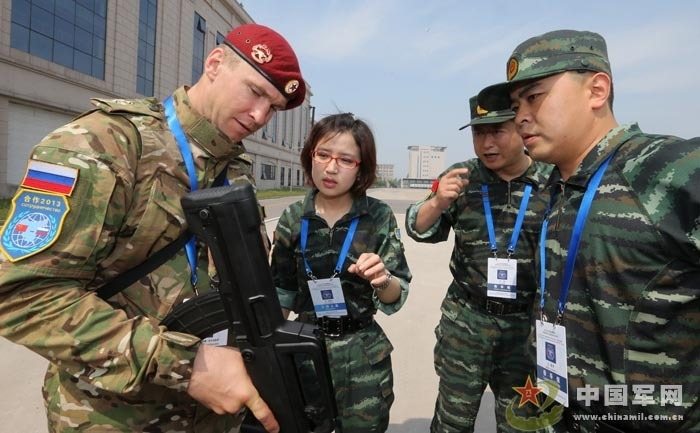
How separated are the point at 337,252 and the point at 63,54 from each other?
20330 mm

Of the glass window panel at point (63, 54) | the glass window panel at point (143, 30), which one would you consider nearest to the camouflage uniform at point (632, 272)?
the glass window panel at point (63, 54)

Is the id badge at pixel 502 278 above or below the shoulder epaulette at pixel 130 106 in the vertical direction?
below

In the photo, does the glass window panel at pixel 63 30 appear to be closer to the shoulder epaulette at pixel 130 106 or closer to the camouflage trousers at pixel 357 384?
the shoulder epaulette at pixel 130 106

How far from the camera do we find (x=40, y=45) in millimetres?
16125

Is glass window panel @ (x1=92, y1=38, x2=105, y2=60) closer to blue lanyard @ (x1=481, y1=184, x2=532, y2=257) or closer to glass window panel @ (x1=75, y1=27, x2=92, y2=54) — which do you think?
glass window panel @ (x1=75, y1=27, x2=92, y2=54)

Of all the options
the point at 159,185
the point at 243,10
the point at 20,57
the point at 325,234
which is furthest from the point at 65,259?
the point at 243,10

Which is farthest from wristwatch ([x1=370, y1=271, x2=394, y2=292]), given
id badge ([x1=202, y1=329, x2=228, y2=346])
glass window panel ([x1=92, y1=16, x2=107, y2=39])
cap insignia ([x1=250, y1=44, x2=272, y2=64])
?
glass window panel ([x1=92, y1=16, x2=107, y2=39])

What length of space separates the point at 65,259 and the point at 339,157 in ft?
4.44

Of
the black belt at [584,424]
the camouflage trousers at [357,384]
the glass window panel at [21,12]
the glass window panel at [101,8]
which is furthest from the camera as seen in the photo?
the glass window panel at [101,8]

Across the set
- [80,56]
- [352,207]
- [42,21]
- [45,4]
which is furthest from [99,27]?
[352,207]

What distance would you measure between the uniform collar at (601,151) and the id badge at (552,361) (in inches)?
20.9

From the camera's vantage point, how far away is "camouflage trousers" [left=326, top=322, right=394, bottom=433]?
1.97 metres

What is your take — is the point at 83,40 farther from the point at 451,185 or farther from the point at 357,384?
the point at 357,384

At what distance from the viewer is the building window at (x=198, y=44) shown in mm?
28266
